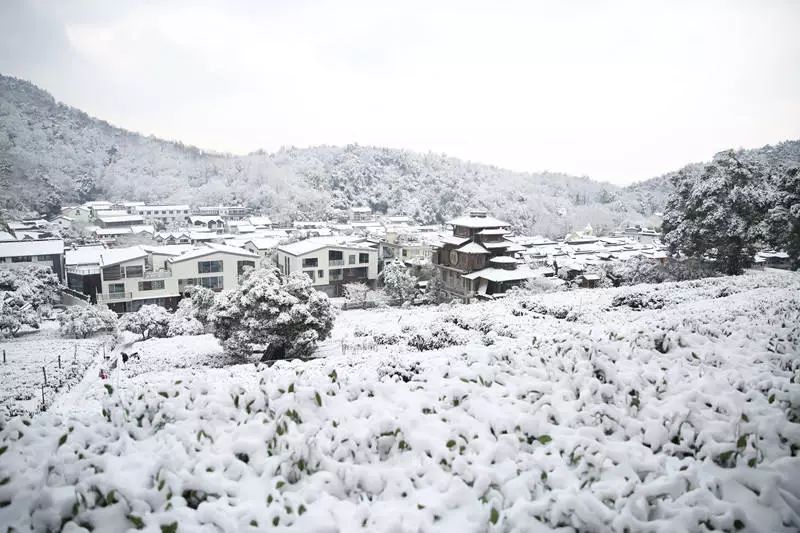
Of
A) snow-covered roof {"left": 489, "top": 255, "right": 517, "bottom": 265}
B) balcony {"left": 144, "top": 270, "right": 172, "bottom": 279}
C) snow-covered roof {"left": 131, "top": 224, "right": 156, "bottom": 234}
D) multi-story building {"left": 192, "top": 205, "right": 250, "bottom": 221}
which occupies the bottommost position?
balcony {"left": 144, "top": 270, "right": 172, "bottom": 279}

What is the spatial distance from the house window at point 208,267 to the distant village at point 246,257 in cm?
4

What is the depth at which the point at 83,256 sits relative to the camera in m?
14.6

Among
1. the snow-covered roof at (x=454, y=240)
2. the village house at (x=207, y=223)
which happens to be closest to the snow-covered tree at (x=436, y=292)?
the snow-covered roof at (x=454, y=240)

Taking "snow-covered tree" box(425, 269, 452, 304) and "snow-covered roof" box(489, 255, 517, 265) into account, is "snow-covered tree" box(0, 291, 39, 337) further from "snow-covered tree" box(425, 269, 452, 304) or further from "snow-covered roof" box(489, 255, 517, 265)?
"snow-covered roof" box(489, 255, 517, 265)

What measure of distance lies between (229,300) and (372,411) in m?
→ 9.07

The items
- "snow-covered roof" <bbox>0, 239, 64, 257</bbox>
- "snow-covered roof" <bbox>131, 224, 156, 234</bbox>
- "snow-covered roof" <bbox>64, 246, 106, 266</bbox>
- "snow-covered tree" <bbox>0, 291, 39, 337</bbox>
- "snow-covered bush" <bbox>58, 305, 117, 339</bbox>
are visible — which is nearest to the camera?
"snow-covered tree" <bbox>0, 291, 39, 337</bbox>

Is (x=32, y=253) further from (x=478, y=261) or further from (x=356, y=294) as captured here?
(x=478, y=261)

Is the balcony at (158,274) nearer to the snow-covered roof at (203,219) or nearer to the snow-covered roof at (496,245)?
the snow-covered roof at (496,245)

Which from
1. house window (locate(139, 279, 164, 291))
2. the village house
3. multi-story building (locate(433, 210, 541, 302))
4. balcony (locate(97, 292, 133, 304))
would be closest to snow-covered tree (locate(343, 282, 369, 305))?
multi-story building (locate(433, 210, 541, 302))

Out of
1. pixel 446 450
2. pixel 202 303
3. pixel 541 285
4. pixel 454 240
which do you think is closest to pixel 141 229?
pixel 202 303

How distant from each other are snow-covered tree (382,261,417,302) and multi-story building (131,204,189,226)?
2028 cm

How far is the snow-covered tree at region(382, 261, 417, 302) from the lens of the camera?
1917 cm

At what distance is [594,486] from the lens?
1.62m

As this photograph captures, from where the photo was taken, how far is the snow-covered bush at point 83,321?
35.4 ft
